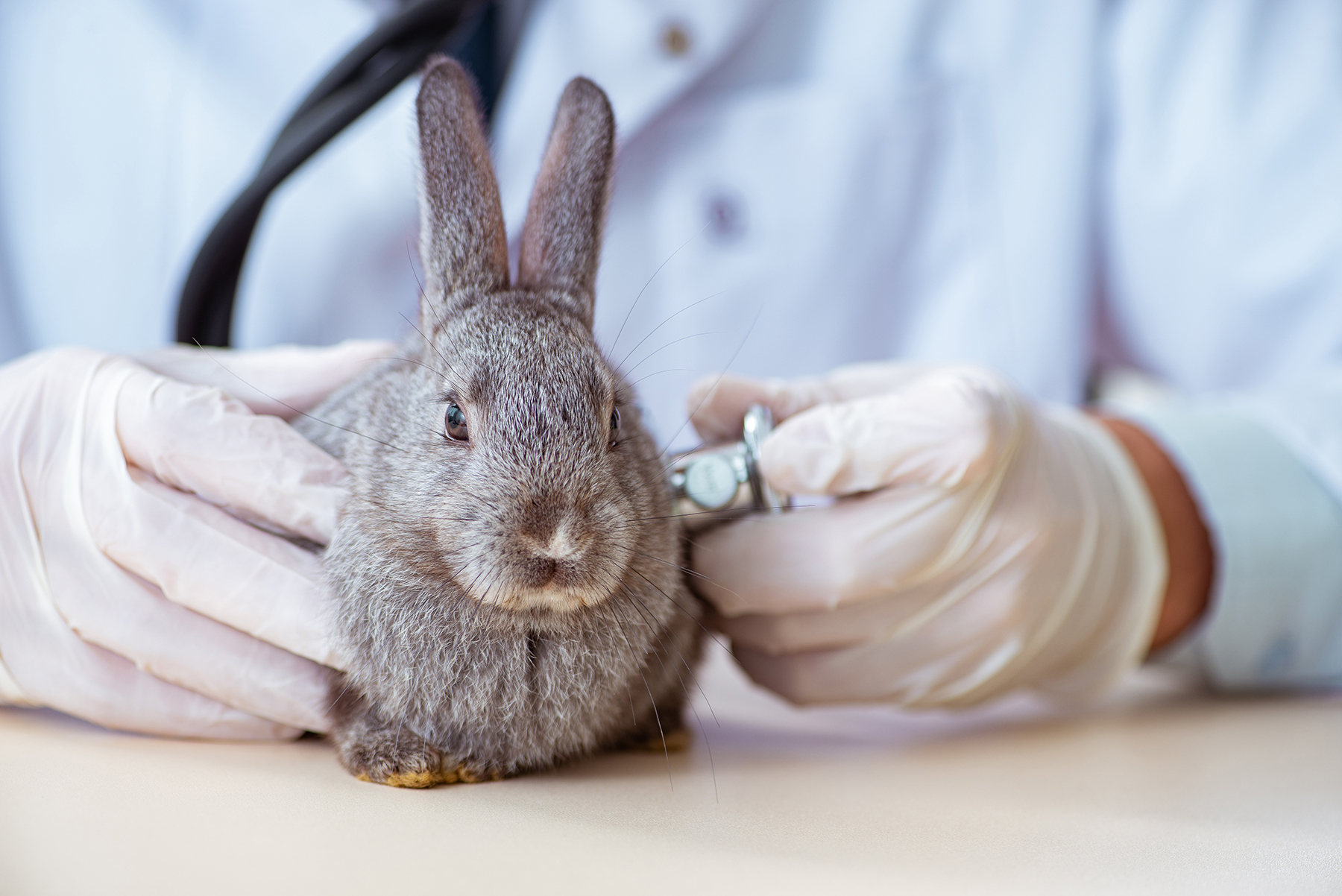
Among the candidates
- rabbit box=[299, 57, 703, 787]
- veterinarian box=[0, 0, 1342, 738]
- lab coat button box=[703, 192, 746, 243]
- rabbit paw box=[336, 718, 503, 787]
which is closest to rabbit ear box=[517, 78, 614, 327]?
rabbit box=[299, 57, 703, 787]

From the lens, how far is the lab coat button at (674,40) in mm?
1957

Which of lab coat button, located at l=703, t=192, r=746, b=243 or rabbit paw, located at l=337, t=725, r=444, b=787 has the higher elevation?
lab coat button, located at l=703, t=192, r=746, b=243

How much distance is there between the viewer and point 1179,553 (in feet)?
6.32

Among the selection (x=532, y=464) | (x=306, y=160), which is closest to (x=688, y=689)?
(x=532, y=464)

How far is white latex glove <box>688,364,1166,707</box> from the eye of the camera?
1508 mm

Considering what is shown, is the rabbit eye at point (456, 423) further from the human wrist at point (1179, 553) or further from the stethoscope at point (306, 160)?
the human wrist at point (1179, 553)

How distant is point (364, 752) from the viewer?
1175mm

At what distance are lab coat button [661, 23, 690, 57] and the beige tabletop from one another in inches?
51.5

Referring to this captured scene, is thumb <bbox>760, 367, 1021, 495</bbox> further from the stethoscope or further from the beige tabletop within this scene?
the beige tabletop

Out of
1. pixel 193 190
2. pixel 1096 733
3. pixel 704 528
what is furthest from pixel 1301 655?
pixel 193 190

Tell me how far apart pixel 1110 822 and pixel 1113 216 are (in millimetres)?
1605

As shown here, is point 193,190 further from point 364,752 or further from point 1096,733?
point 1096,733

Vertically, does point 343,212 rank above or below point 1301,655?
above

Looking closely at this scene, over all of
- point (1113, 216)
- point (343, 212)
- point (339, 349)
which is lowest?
point (339, 349)
